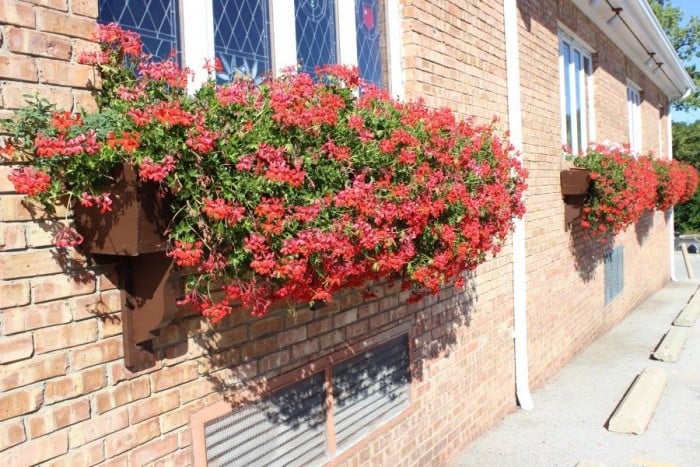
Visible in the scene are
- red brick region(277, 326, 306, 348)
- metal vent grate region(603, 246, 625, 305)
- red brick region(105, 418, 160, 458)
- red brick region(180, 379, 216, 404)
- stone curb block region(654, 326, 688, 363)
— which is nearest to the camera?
red brick region(105, 418, 160, 458)

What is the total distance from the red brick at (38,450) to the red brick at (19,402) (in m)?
0.11

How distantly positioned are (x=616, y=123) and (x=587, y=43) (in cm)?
197

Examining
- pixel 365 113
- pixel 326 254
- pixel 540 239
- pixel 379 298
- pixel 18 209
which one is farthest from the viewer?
pixel 540 239

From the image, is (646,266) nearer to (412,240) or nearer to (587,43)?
(587,43)

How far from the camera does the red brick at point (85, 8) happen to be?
226cm

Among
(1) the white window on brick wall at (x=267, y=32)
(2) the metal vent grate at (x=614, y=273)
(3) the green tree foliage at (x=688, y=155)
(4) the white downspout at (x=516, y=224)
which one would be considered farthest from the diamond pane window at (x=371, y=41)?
(3) the green tree foliage at (x=688, y=155)

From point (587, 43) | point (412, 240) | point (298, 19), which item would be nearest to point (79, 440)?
point (412, 240)

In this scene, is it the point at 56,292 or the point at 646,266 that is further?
the point at 646,266

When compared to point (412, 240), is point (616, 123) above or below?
above

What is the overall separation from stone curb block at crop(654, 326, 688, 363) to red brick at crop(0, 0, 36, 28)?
7638mm

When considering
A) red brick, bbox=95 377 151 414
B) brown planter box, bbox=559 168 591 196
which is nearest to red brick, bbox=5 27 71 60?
red brick, bbox=95 377 151 414

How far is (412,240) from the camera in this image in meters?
2.89

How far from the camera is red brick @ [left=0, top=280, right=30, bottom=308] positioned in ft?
6.64

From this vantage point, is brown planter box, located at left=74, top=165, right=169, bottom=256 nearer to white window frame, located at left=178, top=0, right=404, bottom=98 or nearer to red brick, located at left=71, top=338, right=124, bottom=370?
red brick, located at left=71, top=338, right=124, bottom=370
